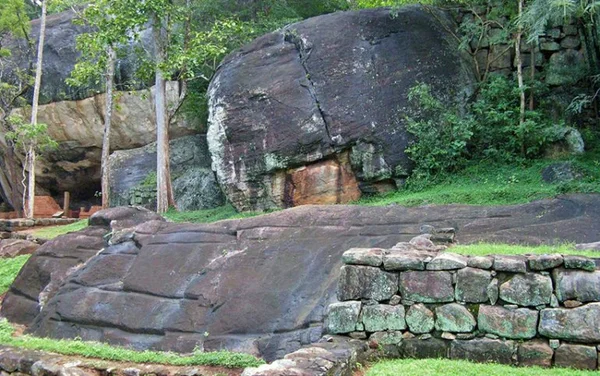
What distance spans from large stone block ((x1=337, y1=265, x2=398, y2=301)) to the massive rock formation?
1.49 meters

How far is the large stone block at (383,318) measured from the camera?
6695 mm

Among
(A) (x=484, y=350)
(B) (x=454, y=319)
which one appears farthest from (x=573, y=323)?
(B) (x=454, y=319)

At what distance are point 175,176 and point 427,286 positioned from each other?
1705cm

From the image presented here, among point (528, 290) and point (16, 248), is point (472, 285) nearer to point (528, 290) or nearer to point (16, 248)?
point (528, 290)

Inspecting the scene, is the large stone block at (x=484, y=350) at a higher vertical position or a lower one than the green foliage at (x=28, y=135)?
lower

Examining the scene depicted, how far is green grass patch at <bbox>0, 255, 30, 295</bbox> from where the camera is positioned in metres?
14.0

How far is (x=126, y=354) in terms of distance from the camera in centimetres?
847

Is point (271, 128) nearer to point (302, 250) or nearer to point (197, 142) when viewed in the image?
point (302, 250)

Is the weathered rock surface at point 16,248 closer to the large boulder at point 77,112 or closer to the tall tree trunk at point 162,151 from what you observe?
the tall tree trunk at point 162,151

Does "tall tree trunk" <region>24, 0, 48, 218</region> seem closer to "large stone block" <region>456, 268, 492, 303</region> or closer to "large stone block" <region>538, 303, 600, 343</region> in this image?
"large stone block" <region>456, 268, 492, 303</region>

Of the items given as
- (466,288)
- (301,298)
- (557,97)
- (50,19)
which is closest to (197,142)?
(50,19)

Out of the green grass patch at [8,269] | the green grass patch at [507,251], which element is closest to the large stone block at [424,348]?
the green grass patch at [507,251]

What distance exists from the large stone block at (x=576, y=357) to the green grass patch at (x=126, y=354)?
3579 millimetres

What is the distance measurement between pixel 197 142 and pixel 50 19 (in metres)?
10.5
